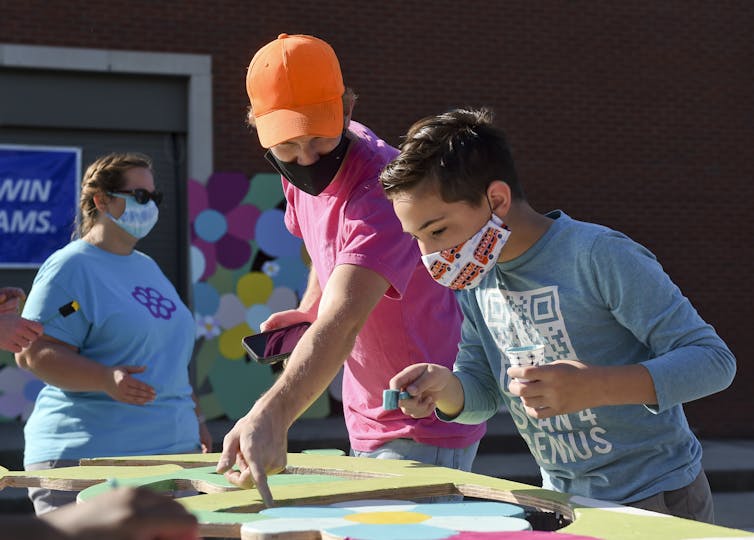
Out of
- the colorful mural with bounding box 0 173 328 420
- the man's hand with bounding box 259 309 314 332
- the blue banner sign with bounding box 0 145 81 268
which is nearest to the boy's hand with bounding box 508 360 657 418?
the man's hand with bounding box 259 309 314 332

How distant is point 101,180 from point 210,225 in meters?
6.25

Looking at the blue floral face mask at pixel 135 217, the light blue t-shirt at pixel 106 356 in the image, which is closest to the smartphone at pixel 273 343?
the light blue t-shirt at pixel 106 356

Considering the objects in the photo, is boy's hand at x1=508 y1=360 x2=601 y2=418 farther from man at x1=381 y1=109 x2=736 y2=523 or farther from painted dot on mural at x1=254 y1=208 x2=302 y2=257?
painted dot on mural at x1=254 y1=208 x2=302 y2=257

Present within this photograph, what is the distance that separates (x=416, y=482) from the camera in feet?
8.49

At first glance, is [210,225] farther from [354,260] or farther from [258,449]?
[258,449]

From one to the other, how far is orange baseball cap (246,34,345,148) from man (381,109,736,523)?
1.14 ft

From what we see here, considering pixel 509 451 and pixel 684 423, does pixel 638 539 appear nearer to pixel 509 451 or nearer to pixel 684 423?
pixel 684 423

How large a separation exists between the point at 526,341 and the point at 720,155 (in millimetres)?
10411

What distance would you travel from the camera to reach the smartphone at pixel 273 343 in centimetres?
304

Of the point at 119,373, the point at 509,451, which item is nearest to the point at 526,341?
the point at 119,373

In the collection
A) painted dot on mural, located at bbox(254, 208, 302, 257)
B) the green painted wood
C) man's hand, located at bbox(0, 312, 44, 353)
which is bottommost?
the green painted wood

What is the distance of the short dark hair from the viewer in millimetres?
2506

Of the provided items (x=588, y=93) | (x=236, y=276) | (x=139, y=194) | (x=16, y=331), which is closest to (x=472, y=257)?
(x=16, y=331)

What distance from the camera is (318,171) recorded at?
2.96 metres
